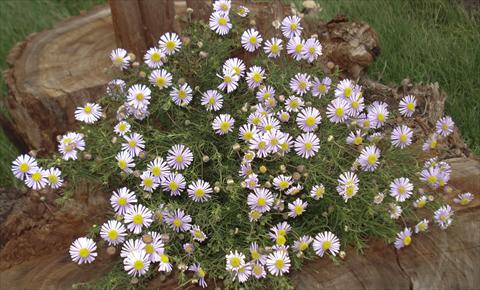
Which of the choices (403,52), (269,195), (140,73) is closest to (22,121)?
(140,73)

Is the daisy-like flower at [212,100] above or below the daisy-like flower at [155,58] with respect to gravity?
below

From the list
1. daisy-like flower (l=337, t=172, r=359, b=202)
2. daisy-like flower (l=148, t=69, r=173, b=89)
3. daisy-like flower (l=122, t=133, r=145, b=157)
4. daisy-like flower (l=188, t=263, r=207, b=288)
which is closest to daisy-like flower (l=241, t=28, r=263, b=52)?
daisy-like flower (l=148, t=69, r=173, b=89)

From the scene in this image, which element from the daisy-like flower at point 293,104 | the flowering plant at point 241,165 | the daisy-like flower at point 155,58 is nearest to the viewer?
the flowering plant at point 241,165

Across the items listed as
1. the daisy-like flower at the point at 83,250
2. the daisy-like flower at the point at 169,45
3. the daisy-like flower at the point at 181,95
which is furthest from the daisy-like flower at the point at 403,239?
the daisy-like flower at the point at 169,45

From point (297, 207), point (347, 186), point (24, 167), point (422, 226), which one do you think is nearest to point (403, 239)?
point (422, 226)

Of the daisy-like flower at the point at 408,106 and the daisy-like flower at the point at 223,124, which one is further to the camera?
the daisy-like flower at the point at 408,106

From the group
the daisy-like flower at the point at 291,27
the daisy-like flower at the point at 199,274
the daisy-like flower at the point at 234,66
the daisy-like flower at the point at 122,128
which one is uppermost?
the daisy-like flower at the point at 291,27

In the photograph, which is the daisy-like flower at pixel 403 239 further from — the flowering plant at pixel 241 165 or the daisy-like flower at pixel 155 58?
the daisy-like flower at pixel 155 58
